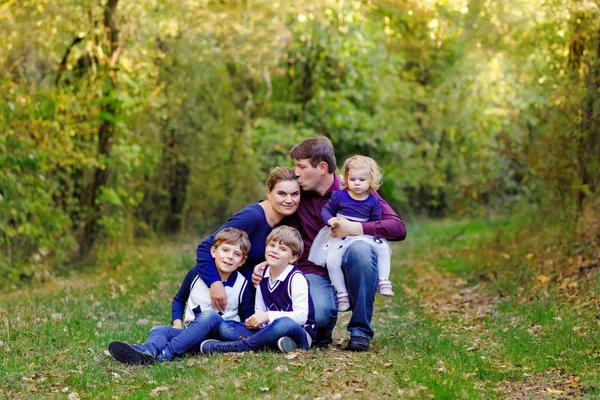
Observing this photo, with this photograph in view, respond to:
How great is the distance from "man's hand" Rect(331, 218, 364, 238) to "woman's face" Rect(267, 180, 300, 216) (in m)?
0.41

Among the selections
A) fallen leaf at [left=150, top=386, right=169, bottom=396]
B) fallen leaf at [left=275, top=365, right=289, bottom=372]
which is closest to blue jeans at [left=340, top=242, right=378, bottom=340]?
fallen leaf at [left=275, top=365, right=289, bottom=372]

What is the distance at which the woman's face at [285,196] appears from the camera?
6285mm

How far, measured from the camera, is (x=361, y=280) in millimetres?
6172

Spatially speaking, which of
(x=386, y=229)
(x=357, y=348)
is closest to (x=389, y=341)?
(x=357, y=348)

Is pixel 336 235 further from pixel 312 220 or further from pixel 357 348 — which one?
pixel 357 348

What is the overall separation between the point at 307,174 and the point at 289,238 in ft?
2.02

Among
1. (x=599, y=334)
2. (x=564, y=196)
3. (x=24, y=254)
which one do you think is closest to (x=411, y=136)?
(x=564, y=196)

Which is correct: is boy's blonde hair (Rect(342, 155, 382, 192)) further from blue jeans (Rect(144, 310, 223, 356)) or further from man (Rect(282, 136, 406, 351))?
blue jeans (Rect(144, 310, 223, 356))

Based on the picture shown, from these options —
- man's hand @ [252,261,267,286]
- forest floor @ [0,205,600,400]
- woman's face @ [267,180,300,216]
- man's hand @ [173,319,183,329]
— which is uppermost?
woman's face @ [267,180,300,216]

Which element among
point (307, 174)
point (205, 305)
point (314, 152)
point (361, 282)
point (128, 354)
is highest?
point (314, 152)

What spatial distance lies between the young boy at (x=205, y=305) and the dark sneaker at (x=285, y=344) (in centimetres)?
51

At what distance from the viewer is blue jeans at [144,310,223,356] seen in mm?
5910

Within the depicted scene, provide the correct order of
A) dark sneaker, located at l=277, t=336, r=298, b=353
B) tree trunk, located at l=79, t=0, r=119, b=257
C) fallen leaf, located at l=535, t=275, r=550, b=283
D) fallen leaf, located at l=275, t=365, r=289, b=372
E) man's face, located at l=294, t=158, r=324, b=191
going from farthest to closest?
tree trunk, located at l=79, t=0, r=119, b=257 < fallen leaf, located at l=535, t=275, r=550, b=283 < man's face, located at l=294, t=158, r=324, b=191 < dark sneaker, located at l=277, t=336, r=298, b=353 < fallen leaf, located at l=275, t=365, r=289, b=372

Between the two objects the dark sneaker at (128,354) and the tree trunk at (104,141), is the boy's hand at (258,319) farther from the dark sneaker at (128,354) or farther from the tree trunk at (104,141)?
the tree trunk at (104,141)
